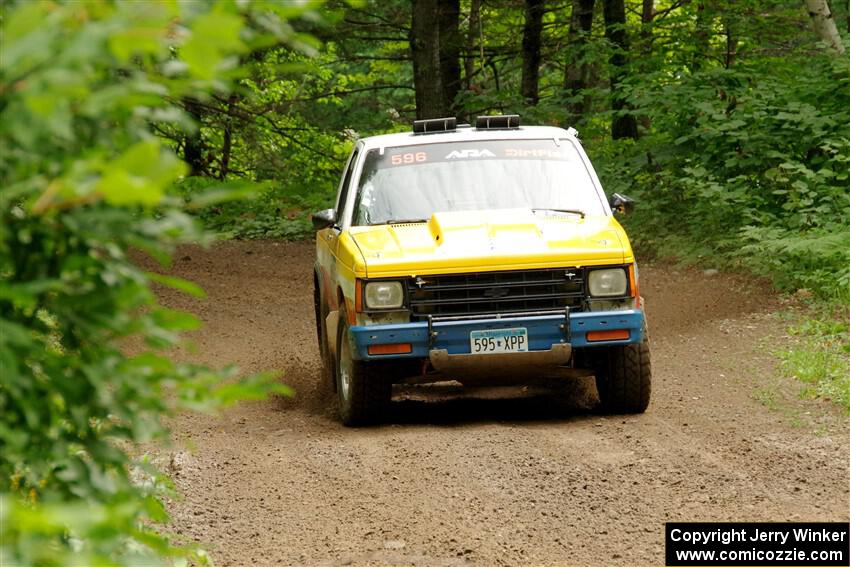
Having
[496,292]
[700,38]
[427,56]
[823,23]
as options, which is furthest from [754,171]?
[496,292]

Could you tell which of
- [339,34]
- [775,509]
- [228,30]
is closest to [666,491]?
[775,509]

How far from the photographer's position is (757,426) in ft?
26.1

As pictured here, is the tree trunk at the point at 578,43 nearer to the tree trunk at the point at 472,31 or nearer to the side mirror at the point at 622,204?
the tree trunk at the point at 472,31

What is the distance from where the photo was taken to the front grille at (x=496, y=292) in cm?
806

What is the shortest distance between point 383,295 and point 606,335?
4.83ft

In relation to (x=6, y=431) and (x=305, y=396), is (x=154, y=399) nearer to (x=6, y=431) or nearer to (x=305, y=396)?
(x=6, y=431)

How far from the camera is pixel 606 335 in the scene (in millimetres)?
8055

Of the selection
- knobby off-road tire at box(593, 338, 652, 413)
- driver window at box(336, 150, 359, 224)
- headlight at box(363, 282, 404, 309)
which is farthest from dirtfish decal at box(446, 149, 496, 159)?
knobby off-road tire at box(593, 338, 652, 413)

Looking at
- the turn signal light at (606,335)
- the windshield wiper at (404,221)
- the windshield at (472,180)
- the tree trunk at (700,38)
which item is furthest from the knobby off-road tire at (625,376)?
the tree trunk at (700,38)

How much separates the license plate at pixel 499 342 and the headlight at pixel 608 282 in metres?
0.56

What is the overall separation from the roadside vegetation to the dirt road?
0.53 metres

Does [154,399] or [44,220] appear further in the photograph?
[154,399]

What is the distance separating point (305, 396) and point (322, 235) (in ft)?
4.45

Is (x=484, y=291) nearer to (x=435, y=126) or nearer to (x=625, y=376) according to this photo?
(x=625, y=376)
